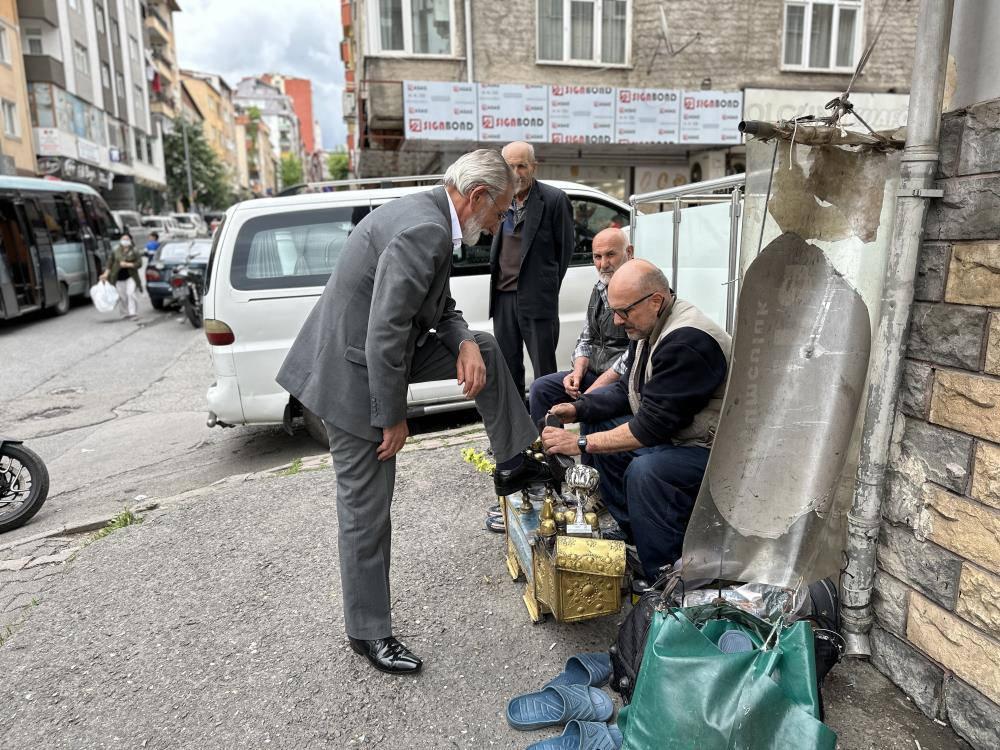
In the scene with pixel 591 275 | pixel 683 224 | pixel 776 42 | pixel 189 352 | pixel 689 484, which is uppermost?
pixel 776 42

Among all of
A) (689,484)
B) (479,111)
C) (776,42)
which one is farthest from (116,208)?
(689,484)

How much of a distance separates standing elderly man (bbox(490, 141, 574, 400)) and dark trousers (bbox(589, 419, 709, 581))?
6.03ft

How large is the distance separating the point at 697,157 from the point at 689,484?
13839 millimetres

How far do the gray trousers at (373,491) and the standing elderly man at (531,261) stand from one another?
5.42ft

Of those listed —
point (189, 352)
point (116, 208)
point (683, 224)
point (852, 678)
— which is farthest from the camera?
point (116, 208)

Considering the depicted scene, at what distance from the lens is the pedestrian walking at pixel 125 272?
1359cm

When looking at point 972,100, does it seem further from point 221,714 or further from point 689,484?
point 221,714

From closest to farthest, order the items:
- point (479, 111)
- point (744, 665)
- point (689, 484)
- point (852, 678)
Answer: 1. point (744, 665)
2. point (852, 678)
3. point (689, 484)
4. point (479, 111)

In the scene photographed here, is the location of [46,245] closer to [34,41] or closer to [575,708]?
[575,708]

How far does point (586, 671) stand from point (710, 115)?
13476mm

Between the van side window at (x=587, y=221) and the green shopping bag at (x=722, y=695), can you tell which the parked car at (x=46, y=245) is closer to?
the van side window at (x=587, y=221)

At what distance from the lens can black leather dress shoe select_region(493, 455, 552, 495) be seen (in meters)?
2.86

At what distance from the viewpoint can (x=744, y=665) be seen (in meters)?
1.79

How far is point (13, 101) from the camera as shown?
27125 mm
